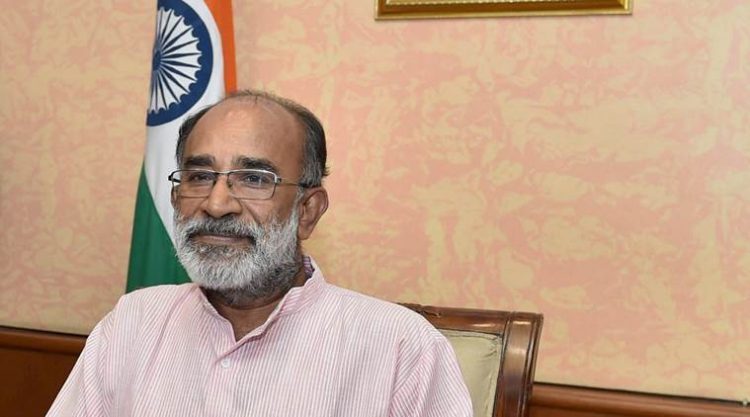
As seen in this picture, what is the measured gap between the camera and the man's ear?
2.02 meters

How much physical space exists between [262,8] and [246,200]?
4.92 feet

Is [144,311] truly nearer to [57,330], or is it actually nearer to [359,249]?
[359,249]

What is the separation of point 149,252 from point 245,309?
1.10 metres

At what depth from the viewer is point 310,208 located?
6.74 feet

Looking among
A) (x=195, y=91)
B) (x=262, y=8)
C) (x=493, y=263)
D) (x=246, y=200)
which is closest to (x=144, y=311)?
(x=246, y=200)

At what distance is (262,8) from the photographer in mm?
3246

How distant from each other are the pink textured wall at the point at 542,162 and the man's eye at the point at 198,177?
1238 millimetres

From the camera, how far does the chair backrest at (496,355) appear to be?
7.08ft

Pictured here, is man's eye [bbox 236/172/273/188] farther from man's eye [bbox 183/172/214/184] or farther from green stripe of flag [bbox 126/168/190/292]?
green stripe of flag [bbox 126/168/190/292]

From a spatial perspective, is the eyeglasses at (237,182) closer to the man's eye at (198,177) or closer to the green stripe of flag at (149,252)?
the man's eye at (198,177)

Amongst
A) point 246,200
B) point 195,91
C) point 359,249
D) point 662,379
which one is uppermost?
point 195,91

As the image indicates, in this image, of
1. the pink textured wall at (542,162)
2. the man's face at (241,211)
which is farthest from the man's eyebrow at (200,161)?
the pink textured wall at (542,162)

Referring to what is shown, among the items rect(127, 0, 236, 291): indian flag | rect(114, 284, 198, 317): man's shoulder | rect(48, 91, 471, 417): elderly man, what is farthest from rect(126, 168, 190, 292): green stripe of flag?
rect(48, 91, 471, 417): elderly man

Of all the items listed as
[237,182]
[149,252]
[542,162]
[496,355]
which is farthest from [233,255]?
[542,162]
